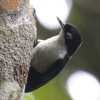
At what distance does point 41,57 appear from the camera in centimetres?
287

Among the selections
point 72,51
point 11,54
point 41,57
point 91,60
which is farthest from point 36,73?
point 91,60

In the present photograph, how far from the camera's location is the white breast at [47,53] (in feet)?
9.32

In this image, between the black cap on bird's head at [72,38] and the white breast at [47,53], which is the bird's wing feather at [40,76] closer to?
the white breast at [47,53]

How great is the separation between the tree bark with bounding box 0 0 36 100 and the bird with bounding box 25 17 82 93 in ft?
2.09

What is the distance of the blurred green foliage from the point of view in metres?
3.26

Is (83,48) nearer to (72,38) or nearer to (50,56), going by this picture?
(72,38)

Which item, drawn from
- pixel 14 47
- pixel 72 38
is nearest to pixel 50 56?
pixel 72 38

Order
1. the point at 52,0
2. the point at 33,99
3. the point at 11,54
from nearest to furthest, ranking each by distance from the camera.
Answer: the point at 11,54 → the point at 33,99 → the point at 52,0

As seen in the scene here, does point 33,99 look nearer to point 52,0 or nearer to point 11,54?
point 11,54

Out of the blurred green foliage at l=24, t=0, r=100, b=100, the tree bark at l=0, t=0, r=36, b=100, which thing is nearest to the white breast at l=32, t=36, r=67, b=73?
the blurred green foliage at l=24, t=0, r=100, b=100

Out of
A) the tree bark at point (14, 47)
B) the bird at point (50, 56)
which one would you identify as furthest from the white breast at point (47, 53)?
the tree bark at point (14, 47)

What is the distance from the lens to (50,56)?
2.96 meters

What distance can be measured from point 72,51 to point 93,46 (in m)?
0.71

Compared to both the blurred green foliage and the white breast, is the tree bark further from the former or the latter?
the blurred green foliage
